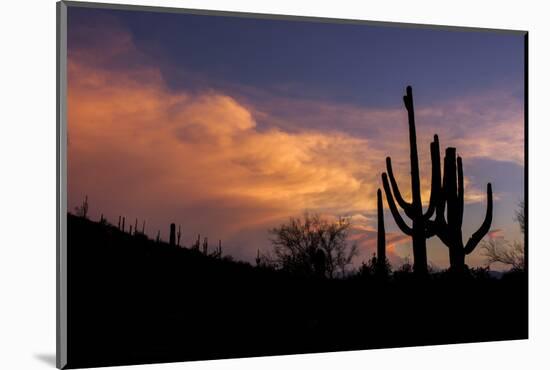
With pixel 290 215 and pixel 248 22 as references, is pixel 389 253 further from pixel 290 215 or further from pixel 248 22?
pixel 248 22

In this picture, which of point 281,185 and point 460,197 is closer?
point 281,185

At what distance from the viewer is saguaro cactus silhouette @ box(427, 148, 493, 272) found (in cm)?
1070

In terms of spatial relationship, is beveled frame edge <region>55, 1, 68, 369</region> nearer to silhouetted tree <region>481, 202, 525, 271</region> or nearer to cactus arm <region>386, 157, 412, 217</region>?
cactus arm <region>386, 157, 412, 217</region>

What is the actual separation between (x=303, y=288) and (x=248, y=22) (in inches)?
102

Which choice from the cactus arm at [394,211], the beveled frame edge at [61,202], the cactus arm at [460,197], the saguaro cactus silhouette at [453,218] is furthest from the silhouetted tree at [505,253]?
the beveled frame edge at [61,202]

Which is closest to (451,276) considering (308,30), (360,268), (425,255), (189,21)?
(425,255)

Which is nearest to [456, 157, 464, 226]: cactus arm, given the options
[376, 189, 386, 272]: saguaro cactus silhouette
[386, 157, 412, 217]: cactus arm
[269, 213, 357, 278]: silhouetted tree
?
[386, 157, 412, 217]: cactus arm

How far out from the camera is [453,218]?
1073cm

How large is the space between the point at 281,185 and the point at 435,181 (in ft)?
5.96

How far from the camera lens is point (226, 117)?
9.52 metres

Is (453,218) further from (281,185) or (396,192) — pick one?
(281,185)

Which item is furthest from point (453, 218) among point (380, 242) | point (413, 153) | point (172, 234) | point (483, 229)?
point (172, 234)

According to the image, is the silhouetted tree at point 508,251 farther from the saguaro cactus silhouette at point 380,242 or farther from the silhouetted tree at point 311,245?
the silhouetted tree at point 311,245

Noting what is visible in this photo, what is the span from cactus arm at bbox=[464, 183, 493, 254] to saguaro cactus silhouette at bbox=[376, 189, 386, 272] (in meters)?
1.01
